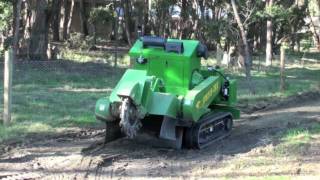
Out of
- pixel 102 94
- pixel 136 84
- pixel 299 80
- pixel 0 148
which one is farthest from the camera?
pixel 299 80

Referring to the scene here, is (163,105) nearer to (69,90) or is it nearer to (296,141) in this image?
(296,141)

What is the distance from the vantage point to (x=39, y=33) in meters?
24.9

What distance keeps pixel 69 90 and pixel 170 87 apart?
22.7ft

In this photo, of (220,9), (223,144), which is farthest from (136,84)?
(220,9)

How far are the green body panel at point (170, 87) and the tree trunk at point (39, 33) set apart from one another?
13.5 m

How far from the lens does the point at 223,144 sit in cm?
1076

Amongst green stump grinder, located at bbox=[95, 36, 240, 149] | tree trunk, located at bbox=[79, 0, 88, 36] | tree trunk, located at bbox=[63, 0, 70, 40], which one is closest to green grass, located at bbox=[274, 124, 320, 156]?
green stump grinder, located at bbox=[95, 36, 240, 149]

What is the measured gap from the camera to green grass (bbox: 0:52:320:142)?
482 inches

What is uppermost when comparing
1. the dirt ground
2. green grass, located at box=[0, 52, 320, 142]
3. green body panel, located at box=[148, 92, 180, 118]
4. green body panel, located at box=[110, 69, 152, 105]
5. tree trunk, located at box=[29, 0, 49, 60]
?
tree trunk, located at box=[29, 0, 49, 60]

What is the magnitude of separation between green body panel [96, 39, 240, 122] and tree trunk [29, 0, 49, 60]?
1352cm

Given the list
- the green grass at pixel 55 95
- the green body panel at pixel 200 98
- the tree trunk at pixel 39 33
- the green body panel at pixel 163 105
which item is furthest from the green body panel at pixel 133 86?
the tree trunk at pixel 39 33

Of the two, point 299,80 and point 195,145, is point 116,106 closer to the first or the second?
point 195,145

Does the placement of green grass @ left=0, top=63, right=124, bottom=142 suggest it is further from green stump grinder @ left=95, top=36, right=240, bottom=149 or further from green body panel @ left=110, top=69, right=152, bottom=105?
green body panel @ left=110, top=69, right=152, bottom=105

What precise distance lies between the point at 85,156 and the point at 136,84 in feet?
4.31
